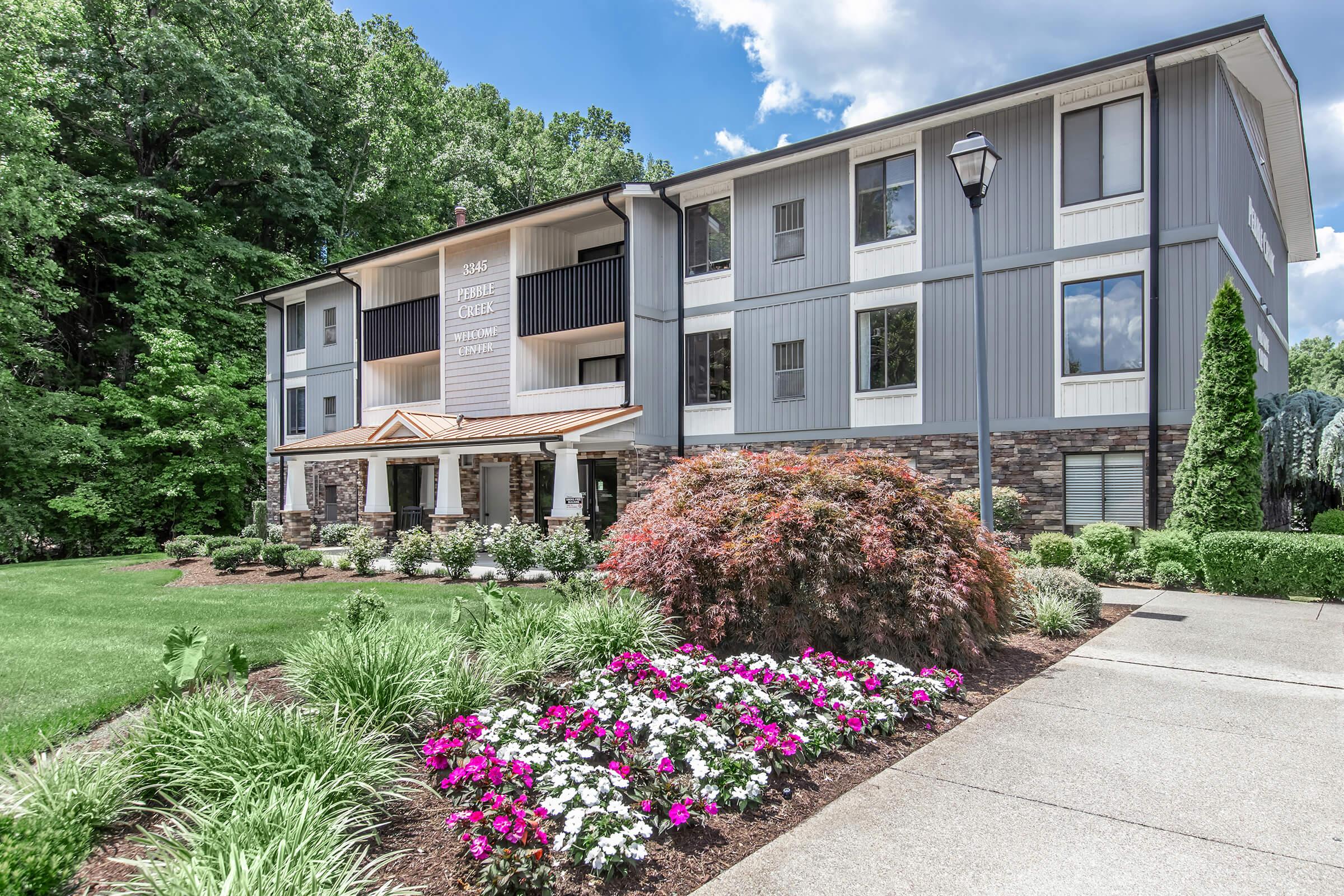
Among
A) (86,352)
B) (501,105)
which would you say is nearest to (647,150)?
(501,105)

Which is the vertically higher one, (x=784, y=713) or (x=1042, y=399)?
(x=1042, y=399)

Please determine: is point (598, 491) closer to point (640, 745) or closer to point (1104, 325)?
point (1104, 325)

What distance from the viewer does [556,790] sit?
143 inches

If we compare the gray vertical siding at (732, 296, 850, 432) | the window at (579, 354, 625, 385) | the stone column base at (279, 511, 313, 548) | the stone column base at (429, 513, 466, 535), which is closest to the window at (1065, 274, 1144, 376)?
the gray vertical siding at (732, 296, 850, 432)

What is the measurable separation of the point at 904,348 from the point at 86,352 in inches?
1119

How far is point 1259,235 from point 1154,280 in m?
6.24

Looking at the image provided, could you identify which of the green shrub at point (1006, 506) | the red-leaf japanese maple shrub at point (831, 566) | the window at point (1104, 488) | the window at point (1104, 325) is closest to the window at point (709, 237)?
the window at point (1104, 325)

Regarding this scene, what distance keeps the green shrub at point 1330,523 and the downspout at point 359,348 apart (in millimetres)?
22656

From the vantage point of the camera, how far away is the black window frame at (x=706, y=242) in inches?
659

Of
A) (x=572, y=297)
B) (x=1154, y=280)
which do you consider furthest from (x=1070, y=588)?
(x=572, y=297)

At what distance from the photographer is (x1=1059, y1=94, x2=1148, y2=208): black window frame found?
1220cm

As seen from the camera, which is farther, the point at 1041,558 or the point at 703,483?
the point at 1041,558

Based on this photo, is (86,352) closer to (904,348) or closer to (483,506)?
(483,506)

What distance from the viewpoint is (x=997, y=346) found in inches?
526
